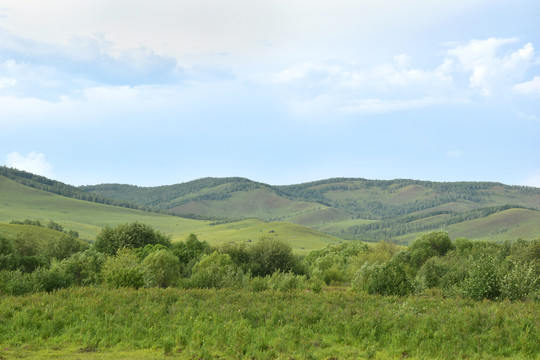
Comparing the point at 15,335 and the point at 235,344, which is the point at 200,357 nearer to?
the point at 235,344

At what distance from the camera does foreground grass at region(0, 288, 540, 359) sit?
2208 centimetres

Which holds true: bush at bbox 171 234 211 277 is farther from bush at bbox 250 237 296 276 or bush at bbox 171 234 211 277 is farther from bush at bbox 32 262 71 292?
bush at bbox 32 262 71 292

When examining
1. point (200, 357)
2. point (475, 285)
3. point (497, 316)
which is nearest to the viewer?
point (200, 357)

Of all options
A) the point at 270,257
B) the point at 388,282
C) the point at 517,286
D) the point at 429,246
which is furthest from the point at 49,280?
the point at 429,246

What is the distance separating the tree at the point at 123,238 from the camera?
97875mm

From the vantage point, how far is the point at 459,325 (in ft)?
84.2

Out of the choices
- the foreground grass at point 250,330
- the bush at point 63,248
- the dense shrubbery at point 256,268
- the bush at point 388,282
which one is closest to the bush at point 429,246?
the dense shrubbery at point 256,268

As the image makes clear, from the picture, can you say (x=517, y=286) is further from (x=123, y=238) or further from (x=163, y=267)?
(x=123, y=238)

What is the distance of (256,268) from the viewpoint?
9119 centimetres

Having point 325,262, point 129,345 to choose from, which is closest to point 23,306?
point 129,345

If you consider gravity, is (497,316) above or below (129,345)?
above

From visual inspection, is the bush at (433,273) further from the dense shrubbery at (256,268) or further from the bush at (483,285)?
the bush at (483,285)

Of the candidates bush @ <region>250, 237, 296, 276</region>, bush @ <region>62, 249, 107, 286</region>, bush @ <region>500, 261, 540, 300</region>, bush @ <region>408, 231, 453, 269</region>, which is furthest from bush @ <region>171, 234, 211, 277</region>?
bush @ <region>500, 261, 540, 300</region>

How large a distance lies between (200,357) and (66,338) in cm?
815
